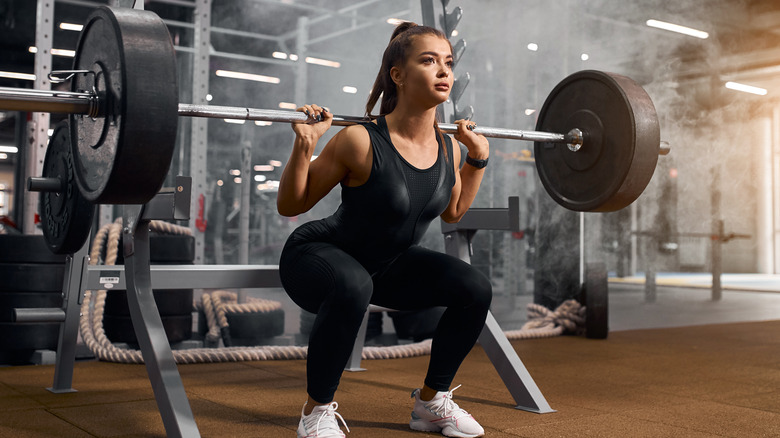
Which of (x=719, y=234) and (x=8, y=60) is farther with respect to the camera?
(x=8, y=60)

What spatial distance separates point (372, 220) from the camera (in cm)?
147

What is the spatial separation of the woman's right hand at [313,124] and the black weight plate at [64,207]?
18.7 inches

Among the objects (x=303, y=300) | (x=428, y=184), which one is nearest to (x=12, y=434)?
(x=303, y=300)

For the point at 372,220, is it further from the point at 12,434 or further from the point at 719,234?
the point at 719,234

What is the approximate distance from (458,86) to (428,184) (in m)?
0.71

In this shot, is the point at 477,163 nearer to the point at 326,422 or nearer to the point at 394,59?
the point at 394,59

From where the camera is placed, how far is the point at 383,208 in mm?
1458

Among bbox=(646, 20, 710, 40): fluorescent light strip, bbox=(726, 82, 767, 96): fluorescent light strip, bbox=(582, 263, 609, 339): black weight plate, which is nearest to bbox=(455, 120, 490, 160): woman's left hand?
bbox=(582, 263, 609, 339): black weight plate

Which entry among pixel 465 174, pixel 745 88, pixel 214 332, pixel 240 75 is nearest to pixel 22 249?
pixel 214 332

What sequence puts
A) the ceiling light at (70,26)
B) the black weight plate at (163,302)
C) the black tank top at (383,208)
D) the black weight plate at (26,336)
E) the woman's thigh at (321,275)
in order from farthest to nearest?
the ceiling light at (70,26) → the black weight plate at (163,302) → the black weight plate at (26,336) → the black tank top at (383,208) → the woman's thigh at (321,275)

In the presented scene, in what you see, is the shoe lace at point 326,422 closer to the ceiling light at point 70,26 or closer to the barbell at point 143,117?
the barbell at point 143,117

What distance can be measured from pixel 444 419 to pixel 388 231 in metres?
0.42

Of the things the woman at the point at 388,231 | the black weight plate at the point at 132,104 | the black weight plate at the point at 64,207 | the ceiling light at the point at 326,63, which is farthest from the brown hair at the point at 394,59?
the ceiling light at the point at 326,63

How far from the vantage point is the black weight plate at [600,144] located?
5.63 ft
